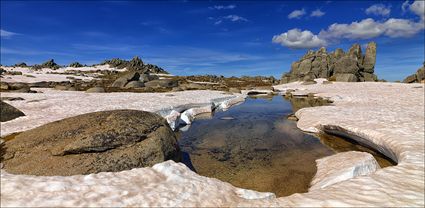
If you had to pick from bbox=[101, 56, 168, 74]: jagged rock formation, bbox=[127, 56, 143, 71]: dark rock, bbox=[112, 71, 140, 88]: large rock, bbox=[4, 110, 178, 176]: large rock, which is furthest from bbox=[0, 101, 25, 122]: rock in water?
bbox=[127, 56, 143, 71]: dark rock

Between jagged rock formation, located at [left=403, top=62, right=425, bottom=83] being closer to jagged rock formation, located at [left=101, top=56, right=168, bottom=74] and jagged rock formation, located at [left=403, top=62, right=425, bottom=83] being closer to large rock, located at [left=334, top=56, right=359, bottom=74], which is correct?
large rock, located at [left=334, top=56, right=359, bottom=74]

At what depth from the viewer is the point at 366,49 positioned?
92000 mm

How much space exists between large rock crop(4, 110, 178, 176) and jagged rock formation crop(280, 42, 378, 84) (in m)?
72.8

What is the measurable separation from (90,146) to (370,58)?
96.7 m

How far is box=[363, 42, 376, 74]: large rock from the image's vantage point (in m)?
86.5

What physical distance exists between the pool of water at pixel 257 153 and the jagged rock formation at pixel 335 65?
6196cm

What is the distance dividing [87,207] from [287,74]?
101246 millimetres

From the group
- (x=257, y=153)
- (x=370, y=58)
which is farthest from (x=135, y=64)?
(x=257, y=153)

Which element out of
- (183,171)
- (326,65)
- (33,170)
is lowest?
(33,170)

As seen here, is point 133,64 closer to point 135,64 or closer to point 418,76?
point 135,64

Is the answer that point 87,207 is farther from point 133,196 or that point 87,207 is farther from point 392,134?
point 392,134

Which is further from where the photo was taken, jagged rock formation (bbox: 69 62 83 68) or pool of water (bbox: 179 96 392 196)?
jagged rock formation (bbox: 69 62 83 68)

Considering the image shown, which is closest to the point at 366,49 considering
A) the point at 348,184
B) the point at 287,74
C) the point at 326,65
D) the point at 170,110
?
the point at 326,65

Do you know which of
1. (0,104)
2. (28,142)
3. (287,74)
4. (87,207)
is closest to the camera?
(87,207)
